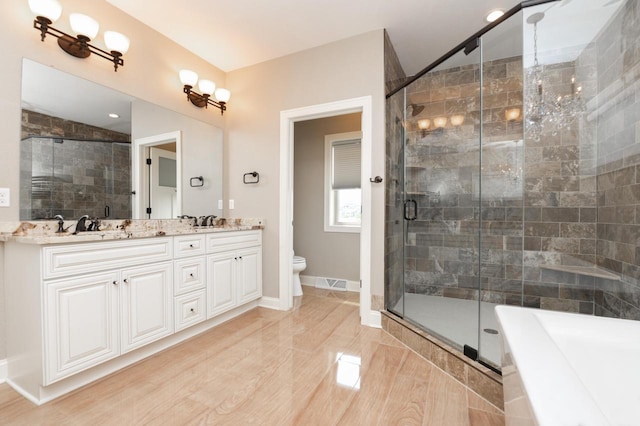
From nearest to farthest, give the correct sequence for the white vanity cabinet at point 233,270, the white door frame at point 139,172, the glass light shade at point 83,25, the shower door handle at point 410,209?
the glass light shade at point 83,25 < the white door frame at point 139,172 < the white vanity cabinet at point 233,270 < the shower door handle at point 410,209

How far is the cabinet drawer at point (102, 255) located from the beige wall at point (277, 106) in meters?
1.13

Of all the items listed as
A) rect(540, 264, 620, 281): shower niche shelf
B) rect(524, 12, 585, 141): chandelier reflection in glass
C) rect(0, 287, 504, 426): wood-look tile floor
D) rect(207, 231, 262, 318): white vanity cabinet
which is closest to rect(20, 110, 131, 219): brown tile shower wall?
rect(207, 231, 262, 318): white vanity cabinet

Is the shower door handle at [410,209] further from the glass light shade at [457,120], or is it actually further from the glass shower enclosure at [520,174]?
the glass light shade at [457,120]

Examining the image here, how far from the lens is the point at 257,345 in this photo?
2117mm

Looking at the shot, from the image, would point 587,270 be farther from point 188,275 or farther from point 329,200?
point 188,275

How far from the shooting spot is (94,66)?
6.88ft

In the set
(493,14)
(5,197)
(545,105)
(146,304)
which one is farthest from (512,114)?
(5,197)

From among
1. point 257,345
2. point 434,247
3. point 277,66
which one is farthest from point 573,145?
point 257,345

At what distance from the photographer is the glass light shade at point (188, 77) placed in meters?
2.69

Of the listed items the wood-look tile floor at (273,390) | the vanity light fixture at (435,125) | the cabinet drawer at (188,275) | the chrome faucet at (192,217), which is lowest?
the wood-look tile floor at (273,390)

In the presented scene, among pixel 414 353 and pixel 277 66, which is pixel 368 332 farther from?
pixel 277 66

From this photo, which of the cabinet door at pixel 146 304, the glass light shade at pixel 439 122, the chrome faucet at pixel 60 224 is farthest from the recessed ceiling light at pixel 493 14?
the chrome faucet at pixel 60 224

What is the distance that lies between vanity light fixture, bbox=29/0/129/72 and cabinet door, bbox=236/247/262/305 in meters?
1.89

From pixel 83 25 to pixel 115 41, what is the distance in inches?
8.0
